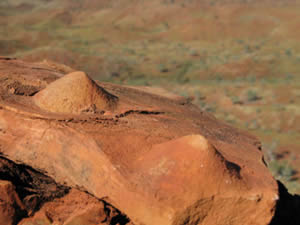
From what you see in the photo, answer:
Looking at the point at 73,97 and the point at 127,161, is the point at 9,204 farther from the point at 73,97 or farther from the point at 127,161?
the point at 73,97

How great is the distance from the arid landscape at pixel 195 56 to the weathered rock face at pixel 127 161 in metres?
0.12

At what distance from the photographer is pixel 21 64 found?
5230 millimetres

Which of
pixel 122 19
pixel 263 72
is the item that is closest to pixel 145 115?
pixel 263 72

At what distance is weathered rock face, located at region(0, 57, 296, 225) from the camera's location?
3281mm

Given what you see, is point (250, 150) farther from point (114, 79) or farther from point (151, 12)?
point (151, 12)

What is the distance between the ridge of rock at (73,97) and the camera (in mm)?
4035

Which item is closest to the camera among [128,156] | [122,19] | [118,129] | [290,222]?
[128,156]

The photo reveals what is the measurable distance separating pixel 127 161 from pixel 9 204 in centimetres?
117

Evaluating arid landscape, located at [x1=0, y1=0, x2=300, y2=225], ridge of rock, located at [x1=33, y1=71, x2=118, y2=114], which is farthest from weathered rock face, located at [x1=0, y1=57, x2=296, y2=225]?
arid landscape, located at [x1=0, y1=0, x2=300, y2=225]

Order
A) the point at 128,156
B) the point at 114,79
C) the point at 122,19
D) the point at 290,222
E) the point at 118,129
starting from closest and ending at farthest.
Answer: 1. the point at 128,156
2. the point at 118,129
3. the point at 290,222
4. the point at 114,79
5. the point at 122,19

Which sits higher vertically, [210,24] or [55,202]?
[55,202]

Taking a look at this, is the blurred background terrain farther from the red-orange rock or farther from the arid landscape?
the red-orange rock

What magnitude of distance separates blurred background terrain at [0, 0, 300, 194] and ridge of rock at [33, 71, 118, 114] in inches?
98.9

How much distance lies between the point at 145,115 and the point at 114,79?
17.1 m
